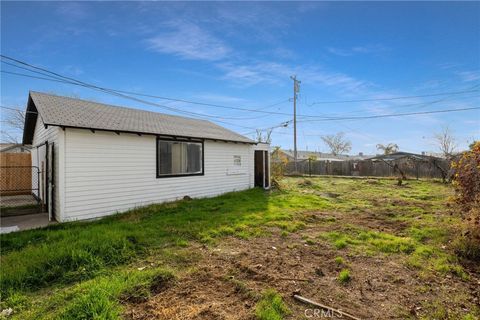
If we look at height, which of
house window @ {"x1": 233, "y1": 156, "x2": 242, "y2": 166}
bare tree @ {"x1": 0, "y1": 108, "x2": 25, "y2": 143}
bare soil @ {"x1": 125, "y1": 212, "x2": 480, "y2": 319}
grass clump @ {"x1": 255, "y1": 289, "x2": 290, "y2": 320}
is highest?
bare tree @ {"x1": 0, "y1": 108, "x2": 25, "y2": 143}

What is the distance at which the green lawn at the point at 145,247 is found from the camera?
2.80 meters

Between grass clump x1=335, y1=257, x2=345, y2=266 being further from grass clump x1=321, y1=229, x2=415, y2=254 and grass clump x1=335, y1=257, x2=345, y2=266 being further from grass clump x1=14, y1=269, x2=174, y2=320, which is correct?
grass clump x1=14, y1=269, x2=174, y2=320

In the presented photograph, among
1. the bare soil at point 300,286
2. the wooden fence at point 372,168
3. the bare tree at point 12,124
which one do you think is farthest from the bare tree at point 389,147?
the bare tree at point 12,124

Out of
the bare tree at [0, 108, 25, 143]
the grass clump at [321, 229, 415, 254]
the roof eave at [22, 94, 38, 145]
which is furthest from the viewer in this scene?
the bare tree at [0, 108, 25, 143]

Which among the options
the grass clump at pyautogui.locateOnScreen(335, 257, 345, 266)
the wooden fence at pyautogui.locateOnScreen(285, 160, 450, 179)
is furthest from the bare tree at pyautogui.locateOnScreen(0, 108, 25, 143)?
the grass clump at pyautogui.locateOnScreen(335, 257, 345, 266)

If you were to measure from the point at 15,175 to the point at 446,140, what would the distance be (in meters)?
33.8

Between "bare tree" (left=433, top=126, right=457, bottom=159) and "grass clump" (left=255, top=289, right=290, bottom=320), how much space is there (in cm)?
2863

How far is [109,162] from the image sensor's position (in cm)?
685

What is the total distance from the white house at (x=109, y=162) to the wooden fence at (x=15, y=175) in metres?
1.77

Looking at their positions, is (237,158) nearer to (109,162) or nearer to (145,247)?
(109,162)

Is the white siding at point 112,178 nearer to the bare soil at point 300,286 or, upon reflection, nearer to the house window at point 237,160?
the house window at point 237,160

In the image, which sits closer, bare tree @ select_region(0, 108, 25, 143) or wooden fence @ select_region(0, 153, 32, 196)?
wooden fence @ select_region(0, 153, 32, 196)

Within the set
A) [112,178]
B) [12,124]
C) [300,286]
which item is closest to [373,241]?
[300,286]

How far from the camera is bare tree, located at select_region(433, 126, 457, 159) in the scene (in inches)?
940
